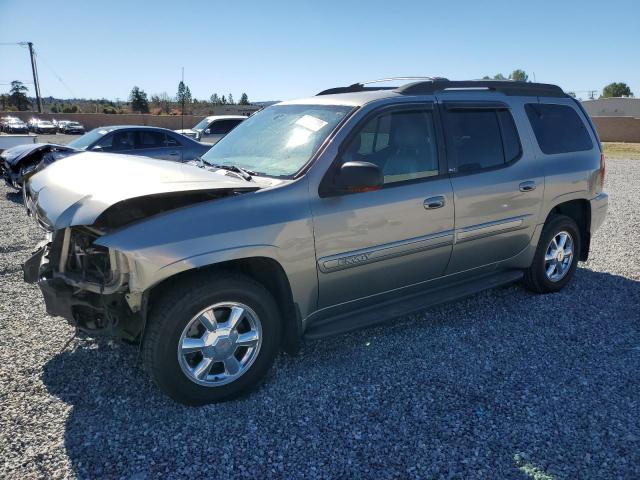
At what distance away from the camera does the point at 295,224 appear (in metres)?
3.14

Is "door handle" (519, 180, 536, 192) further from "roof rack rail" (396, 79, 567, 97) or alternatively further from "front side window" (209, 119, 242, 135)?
"front side window" (209, 119, 242, 135)

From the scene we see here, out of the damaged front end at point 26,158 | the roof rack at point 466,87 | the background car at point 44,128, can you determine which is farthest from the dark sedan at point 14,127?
the roof rack at point 466,87

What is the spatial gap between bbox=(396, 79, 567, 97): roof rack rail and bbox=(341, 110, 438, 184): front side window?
20 cm

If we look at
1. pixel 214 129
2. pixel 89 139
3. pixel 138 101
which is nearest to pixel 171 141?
pixel 89 139

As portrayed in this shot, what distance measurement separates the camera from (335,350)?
385 cm

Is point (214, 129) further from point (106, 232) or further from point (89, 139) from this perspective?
point (106, 232)

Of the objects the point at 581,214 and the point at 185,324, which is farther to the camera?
the point at 581,214

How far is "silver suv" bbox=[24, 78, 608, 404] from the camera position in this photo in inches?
113

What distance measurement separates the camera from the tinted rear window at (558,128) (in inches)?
183

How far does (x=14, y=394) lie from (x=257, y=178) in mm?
2091

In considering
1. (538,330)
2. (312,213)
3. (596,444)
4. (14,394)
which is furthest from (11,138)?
(596,444)

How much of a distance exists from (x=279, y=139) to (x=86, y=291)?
173 centimetres

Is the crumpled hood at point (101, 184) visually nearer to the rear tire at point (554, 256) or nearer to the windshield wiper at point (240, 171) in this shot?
the windshield wiper at point (240, 171)

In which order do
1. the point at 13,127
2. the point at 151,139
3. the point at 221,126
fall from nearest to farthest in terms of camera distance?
1. the point at 151,139
2. the point at 221,126
3. the point at 13,127
